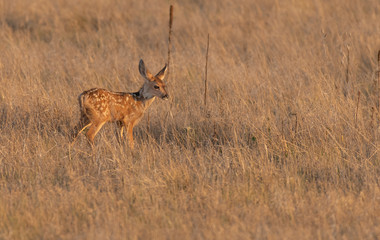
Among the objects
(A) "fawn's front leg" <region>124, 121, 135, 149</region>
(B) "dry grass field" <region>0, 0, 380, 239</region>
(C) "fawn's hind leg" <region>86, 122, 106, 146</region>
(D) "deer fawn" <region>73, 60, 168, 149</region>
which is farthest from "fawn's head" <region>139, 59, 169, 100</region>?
(C) "fawn's hind leg" <region>86, 122, 106, 146</region>

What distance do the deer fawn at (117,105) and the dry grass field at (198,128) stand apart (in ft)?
0.79

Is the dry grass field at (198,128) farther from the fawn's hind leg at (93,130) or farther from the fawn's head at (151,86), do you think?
the fawn's head at (151,86)

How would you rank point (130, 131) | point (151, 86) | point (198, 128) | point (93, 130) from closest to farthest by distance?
point (93, 130) < point (130, 131) < point (198, 128) < point (151, 86)

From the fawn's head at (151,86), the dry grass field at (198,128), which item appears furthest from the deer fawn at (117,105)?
the dry grass field at (198,128)

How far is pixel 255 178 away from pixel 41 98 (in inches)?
139

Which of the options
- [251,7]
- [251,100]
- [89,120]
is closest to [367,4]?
[251,7]

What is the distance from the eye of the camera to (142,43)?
11.7m

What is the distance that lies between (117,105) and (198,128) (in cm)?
108

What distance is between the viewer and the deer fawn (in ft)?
23.4

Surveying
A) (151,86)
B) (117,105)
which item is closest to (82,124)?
(117,105)

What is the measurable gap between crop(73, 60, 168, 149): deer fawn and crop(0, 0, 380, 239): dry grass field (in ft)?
0.79

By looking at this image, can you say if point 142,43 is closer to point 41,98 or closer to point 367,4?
point 41,98

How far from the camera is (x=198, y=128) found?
756 cm

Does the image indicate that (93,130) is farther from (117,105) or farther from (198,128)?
(198,128)
